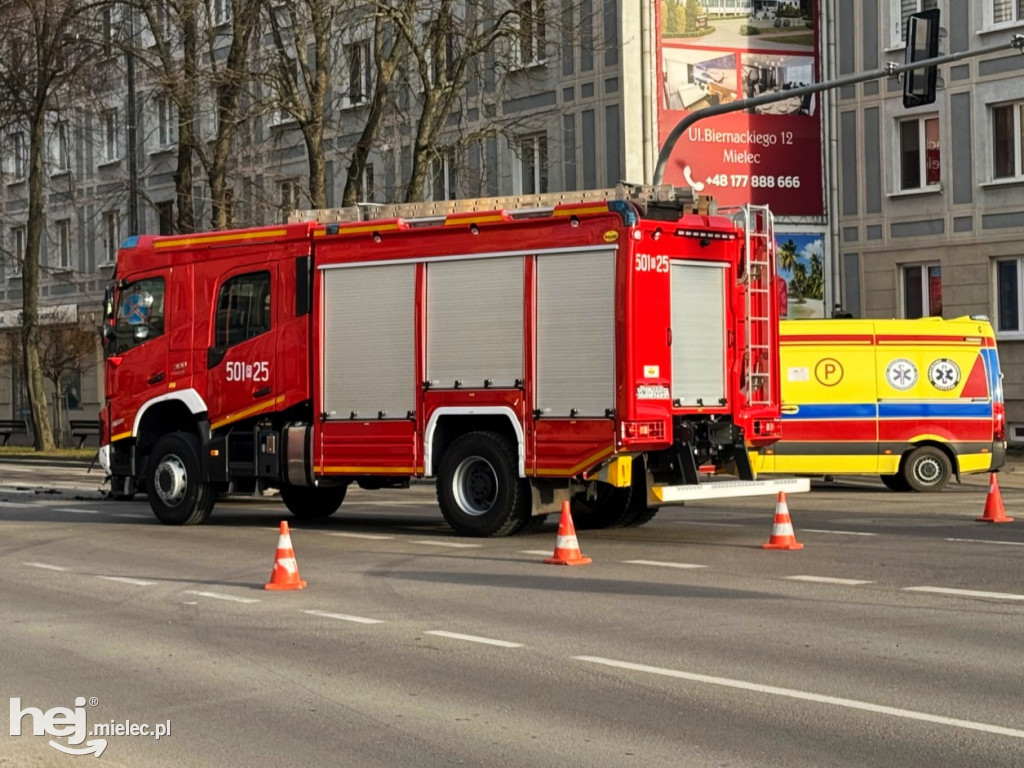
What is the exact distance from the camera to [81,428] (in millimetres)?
47969

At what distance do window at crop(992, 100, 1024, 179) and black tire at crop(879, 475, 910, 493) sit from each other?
10.5 m

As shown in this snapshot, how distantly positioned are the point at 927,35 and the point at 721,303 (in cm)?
755

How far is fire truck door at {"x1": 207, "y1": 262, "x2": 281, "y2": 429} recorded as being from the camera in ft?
58.3

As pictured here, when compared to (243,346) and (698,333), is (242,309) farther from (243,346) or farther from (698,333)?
(698,333)

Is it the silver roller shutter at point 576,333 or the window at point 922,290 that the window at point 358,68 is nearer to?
the window at point 922,290

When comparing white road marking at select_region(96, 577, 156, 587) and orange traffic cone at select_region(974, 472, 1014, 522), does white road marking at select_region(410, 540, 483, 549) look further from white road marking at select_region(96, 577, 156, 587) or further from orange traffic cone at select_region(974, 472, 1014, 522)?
orange traffic cone at select_region(974, 472, 1014, 522)

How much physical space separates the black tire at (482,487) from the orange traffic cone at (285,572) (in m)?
3.45

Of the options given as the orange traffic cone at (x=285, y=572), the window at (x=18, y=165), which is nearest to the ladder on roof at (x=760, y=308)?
the orange traffic cone at (x=285, y=572)

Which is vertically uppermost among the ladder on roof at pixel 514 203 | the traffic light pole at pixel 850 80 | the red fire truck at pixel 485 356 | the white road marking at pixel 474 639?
the traffic light pole at pixel 850 80

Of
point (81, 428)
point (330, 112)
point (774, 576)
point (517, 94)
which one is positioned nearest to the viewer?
point (774, 576)

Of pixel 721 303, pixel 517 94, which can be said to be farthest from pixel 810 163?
pixel 721 303

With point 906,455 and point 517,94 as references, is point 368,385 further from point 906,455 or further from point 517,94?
point 517,94

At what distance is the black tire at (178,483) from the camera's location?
60.9 ft

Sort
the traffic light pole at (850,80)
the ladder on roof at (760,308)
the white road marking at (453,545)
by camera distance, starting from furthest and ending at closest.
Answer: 1. the traffic light pole at (850,80)
2. the ladder on roof at (760,308)
3. the white road marking at (453,545)
